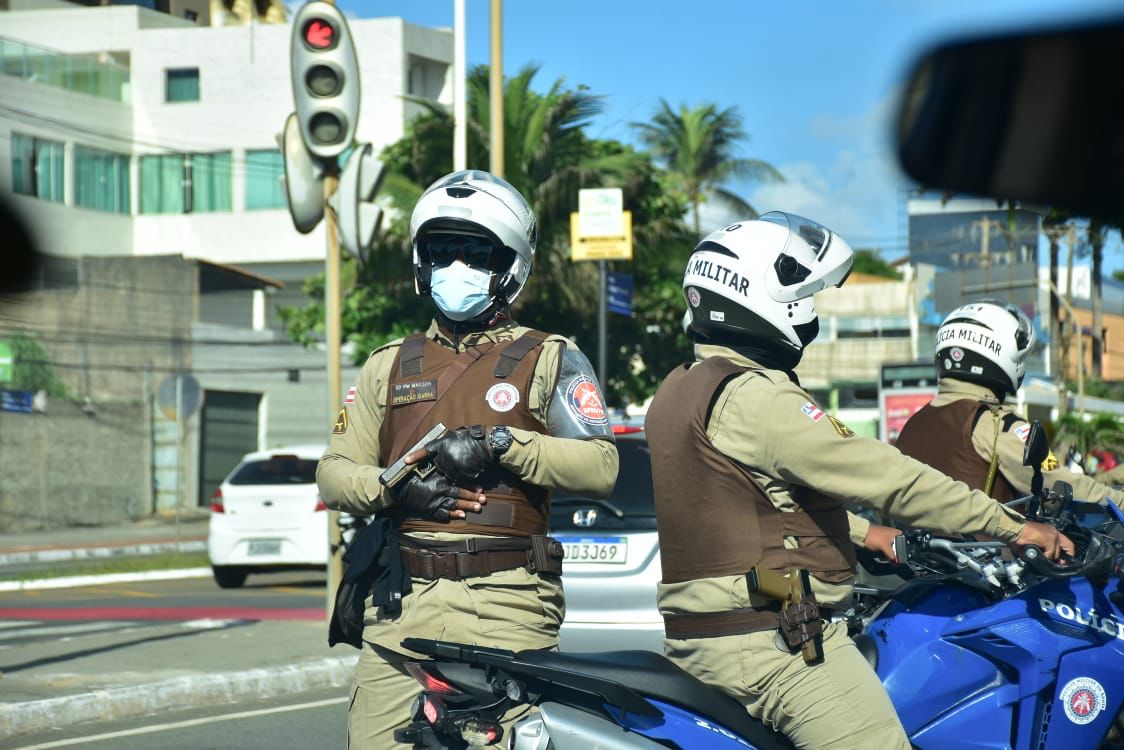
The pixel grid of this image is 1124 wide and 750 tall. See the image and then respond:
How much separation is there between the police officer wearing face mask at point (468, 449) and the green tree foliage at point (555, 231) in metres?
20.9

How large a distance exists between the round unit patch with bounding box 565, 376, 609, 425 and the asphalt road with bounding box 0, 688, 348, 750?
322 centimetres

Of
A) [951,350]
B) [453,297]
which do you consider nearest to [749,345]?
[453,297]

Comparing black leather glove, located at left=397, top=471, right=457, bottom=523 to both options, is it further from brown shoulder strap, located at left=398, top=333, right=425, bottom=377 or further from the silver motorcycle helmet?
the silver motorcycle helmet

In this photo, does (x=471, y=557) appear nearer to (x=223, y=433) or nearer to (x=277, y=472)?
(x=277, y=472)

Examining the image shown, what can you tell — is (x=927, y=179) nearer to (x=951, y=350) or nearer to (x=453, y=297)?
(x=453, y=297)

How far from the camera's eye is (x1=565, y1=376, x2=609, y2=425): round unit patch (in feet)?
12.5

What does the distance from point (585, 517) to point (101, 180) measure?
4251cm

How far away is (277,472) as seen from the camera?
16016mm

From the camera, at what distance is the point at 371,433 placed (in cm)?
390

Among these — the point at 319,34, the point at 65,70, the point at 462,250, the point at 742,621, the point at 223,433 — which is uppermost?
the point at 65,70

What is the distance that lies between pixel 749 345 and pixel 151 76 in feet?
156

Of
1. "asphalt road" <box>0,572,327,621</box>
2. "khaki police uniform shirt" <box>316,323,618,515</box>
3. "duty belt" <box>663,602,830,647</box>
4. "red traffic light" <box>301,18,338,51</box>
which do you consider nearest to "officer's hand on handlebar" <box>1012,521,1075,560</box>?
"duty belt" <box>663,602,830,647</box>

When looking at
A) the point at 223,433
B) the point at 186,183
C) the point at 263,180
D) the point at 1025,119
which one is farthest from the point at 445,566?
the point at 186,183

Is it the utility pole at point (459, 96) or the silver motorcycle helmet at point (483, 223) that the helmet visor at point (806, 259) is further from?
the utility pole at point (459, 96)
